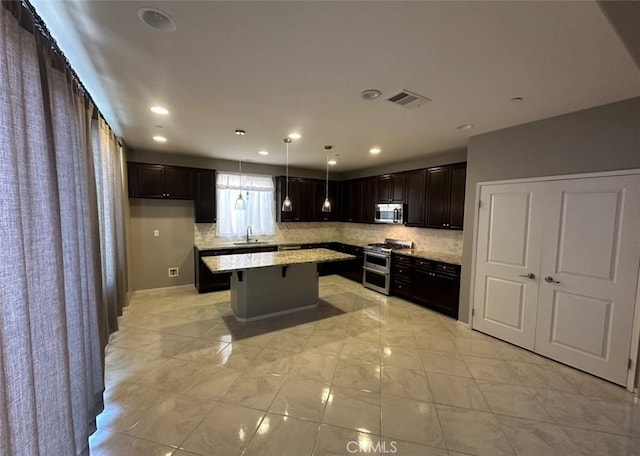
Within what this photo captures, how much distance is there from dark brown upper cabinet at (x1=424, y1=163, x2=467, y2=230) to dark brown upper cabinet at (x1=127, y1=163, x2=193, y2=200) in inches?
179

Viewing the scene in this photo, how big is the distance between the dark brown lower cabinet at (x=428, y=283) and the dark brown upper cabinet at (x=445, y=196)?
0.73 metres

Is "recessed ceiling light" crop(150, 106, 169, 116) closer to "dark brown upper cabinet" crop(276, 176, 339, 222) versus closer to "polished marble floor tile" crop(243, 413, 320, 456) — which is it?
"polished marble floor tile" crop(243, 413, 320, 456)

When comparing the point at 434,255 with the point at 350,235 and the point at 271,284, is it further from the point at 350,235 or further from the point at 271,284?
the point at 271,284

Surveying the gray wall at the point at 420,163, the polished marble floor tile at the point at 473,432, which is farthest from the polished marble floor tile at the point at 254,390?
the gray wall at the point at 420,163

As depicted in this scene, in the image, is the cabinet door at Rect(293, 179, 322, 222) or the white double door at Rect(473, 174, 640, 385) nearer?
the white double door at Rect(473, 174, 640, 385)

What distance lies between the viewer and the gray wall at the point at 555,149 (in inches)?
95.2

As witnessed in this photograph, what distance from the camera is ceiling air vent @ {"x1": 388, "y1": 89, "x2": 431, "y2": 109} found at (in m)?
2.34

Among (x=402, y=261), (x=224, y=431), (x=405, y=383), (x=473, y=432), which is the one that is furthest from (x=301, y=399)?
(x=402, y=261)

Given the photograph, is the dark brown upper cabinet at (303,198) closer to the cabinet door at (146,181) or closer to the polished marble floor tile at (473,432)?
the cabinet door at (146,181)

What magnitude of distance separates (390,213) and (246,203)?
10.2 ft

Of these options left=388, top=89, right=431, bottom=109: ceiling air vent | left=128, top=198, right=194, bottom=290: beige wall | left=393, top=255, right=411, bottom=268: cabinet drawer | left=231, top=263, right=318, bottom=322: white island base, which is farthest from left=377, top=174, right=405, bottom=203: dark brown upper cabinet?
left=128, top=198, right=194, bottom=290: beige wall

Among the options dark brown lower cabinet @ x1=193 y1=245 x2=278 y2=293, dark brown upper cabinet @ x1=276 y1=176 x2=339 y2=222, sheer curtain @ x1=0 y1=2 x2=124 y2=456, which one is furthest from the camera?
dark brown upper cabinet @ x1=276 y1=176 x2=339 y2=222

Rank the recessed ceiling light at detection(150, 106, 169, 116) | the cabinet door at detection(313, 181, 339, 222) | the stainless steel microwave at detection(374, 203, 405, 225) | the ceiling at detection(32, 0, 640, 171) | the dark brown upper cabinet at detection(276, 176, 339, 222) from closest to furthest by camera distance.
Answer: the ceiling at detection(32, 0, 640, 171), the recessed ceiling light at detection(150, 106, 169, 116), the stainless steel microwave at detection(374, 203, 405, 225), the dark brown upper cabinet at detection(276, 176, 339, 222), the cabinet door at detection(313, 181, 339, 222)

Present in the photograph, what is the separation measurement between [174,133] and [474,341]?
486 cm
